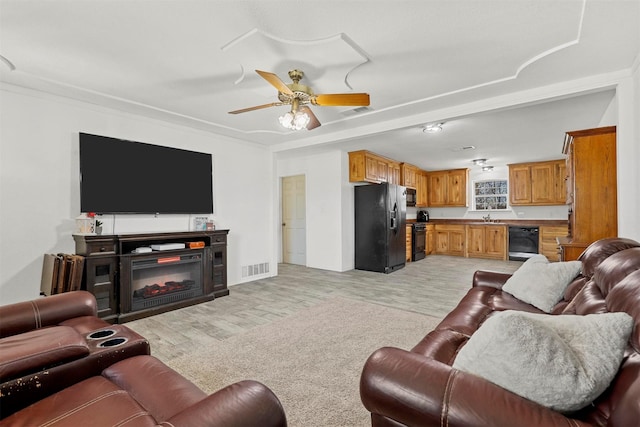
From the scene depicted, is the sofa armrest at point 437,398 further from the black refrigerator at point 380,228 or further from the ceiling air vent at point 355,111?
the black refrigerator at point 380,228

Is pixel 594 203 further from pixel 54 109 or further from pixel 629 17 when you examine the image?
pixel 54 109

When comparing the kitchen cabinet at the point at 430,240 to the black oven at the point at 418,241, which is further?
the kitchen cabinet at the point at 430,240

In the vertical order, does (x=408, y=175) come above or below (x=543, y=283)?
above

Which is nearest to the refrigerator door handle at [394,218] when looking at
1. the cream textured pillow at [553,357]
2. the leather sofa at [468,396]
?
the leather sofa at [468,396]

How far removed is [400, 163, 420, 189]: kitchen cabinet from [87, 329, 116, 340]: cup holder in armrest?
6.57 metres

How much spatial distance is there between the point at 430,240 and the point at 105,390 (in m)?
8.14

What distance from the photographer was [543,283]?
2.13m

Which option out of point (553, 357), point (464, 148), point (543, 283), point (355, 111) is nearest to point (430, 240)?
point (464, 148)

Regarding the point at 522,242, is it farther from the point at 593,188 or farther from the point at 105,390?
the point at 105,390

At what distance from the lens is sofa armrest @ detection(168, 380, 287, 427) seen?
0.80 m

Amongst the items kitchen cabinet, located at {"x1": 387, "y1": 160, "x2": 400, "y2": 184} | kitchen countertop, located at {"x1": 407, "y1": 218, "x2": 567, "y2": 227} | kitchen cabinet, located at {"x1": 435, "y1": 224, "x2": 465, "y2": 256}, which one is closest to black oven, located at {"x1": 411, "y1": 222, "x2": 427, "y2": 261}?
kitchen countertop, located at {"x1": 407, "y1": 218, "x2": 567, "y2": 227}

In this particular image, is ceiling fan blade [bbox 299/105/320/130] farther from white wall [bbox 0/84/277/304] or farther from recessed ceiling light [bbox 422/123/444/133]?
white wall [bbox 0/84/277/304]

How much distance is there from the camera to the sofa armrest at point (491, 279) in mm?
2584

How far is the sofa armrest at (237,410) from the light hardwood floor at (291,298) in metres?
1.80
